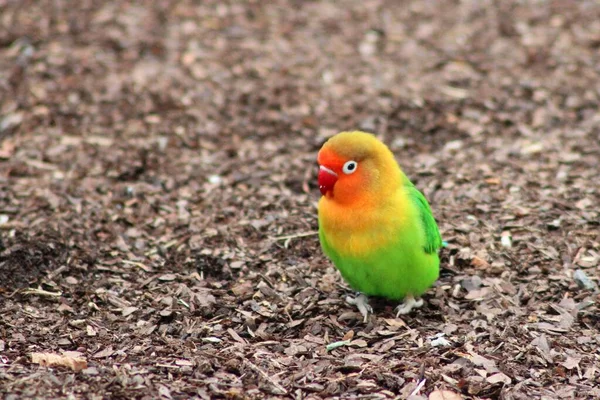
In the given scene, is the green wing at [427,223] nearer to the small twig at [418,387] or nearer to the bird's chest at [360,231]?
the bird's chest at [360,231]

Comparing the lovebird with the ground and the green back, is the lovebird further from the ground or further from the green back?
the ground

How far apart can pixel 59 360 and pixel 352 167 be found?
1998 mm

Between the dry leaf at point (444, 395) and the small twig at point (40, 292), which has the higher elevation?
the small twig at point (40, 292)

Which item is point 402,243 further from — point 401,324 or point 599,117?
point 599,117

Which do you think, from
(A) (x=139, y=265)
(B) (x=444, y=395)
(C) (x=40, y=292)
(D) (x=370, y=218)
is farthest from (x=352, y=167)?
(C) (x=40, y=292)

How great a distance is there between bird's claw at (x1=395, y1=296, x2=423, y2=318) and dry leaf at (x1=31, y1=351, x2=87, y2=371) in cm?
202

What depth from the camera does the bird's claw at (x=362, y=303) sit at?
529 cm

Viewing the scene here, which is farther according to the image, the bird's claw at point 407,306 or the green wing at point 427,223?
the bird's claw at point 407,306

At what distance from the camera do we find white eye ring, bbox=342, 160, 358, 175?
4.90 meters

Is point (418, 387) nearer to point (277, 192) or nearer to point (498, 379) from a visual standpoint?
point (498, 379)

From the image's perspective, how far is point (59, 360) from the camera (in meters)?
4.41

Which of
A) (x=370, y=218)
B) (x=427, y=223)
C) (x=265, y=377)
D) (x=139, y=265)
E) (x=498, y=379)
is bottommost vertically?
(x=498, y=379)

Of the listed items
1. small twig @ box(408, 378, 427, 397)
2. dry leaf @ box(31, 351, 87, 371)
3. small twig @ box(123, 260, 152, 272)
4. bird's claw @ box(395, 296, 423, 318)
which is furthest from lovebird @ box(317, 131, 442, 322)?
dry leaf @ box(31, 351, 87, 371)

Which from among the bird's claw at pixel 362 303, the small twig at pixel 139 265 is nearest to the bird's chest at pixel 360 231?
the bird's claw at pixel 362 303
